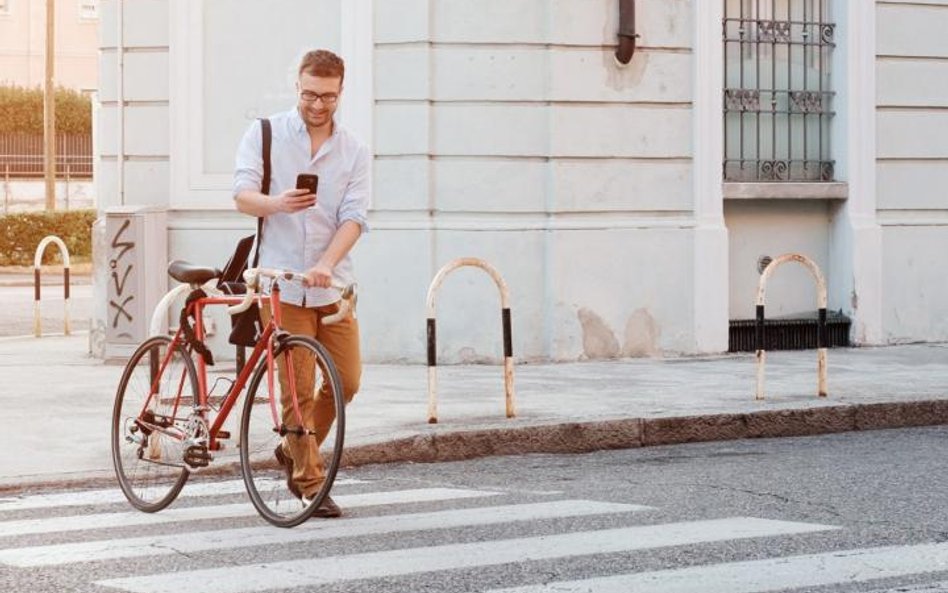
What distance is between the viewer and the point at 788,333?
16891 millimetres

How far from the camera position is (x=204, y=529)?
8.15m

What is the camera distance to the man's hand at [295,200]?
26.4 ft

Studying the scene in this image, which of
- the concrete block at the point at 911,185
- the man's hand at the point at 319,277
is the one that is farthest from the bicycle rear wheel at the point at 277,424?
the concrete block at the point at 911,185

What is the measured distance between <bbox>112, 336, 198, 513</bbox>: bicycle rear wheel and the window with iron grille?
8780mm

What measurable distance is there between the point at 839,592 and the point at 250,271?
284 cm

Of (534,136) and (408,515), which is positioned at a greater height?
(534,136)

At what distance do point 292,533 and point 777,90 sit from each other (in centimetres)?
996

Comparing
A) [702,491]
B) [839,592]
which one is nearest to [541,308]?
[702,491]

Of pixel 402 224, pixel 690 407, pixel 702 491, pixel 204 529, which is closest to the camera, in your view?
pixel 204 529

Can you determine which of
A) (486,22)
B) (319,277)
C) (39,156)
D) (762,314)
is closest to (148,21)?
(486,22)

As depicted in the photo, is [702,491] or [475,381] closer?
[702,491]

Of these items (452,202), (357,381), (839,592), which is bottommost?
(839,592)

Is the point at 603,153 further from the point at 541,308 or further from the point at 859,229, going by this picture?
the point at 859,229

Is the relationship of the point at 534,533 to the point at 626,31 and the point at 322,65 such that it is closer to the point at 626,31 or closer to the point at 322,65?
the point at 322,65
